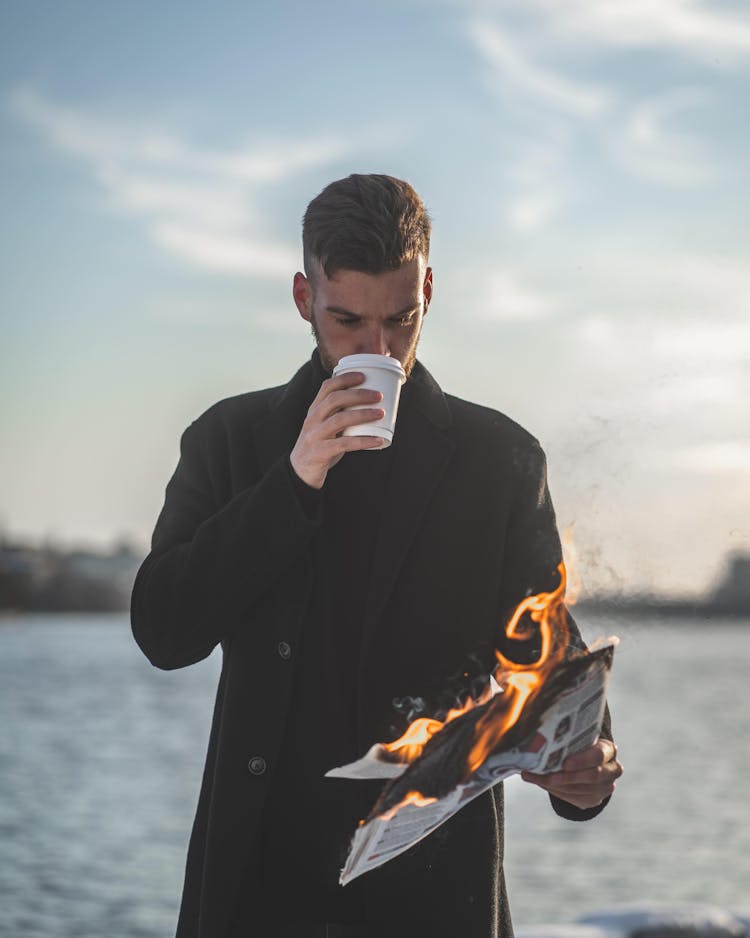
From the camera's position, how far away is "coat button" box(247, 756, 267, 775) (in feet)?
7.64

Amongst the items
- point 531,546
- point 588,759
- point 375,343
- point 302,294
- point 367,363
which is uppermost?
point 302,294

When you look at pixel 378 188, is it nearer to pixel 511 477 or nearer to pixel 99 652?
pixel 511 477

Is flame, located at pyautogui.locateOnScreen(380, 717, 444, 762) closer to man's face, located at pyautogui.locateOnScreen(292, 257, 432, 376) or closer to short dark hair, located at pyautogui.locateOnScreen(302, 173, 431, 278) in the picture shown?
man's face, located at pyautogui.locateOnScreen(292, 257, 432, 376)

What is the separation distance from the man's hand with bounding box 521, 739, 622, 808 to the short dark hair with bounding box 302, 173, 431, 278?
0.97m

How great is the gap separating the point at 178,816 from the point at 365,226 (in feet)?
85.0

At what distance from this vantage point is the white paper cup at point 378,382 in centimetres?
217

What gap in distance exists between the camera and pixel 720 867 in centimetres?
2088

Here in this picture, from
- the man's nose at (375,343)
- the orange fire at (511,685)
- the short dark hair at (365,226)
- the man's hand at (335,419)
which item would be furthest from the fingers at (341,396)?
the orange fire at (511,685)

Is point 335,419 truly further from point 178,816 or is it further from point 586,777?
point 178,816

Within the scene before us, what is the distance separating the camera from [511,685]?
208 cm

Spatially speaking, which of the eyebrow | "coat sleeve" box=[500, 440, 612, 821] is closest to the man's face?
the eyebrow

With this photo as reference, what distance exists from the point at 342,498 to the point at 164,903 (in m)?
18.0

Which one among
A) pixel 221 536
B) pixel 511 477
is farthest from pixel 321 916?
pixel 511 477

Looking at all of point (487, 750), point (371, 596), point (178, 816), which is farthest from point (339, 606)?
point (178, 816)
